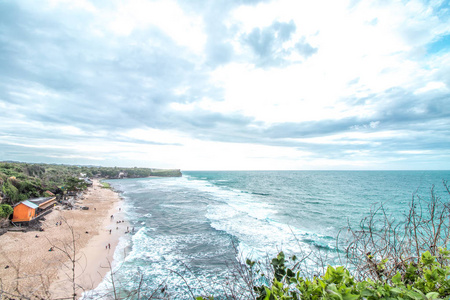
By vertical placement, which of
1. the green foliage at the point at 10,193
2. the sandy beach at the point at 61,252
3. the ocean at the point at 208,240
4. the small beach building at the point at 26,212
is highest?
the green foliage at the point at 10,193

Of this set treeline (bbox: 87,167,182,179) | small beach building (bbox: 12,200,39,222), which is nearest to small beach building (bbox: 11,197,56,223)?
small beach building (bbox: 12,200,39,222)

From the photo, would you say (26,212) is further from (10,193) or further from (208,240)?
(208,240)

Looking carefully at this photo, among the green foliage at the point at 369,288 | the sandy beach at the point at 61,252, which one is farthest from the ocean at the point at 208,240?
the green foliage at the point at 369,288

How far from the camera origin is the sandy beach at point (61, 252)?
16234 mm

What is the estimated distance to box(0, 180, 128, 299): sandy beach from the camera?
16234mm

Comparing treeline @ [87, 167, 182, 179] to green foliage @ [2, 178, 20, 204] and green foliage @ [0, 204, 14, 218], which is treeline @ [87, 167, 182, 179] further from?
green foliage @ [0, 204, 14, 218]

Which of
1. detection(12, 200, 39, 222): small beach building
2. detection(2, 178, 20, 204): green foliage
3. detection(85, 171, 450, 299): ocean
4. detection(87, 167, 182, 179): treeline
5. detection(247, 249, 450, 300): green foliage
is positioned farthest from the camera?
detection(87, 167, 182, 179): treeline

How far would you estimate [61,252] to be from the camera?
22.5 metres

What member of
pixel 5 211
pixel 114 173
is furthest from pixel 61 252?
pixel 114 173

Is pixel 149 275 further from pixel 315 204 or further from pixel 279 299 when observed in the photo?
pixel 315 204

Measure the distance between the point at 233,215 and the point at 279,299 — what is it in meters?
34.1

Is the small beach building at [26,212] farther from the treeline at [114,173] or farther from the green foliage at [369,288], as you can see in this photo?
the treeline at [114,173]

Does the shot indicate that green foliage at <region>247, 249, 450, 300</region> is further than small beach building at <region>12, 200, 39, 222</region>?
No

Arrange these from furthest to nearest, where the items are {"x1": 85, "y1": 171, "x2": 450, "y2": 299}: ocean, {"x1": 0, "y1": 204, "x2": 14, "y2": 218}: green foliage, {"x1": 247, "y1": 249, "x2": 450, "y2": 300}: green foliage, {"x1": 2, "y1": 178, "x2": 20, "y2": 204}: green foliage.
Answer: {"x1": 2, "y1": 178, "x2": 20, "y2": 204}: green foliage
{"x1": 0, "y1": 204, "x2": 14, "y2": 218}: green foliage
{"x1": 85, "y1": 171, "x2": 450, "y2": 299}: ocean
{"x1": 247, "y1": 249, "x2": 450, "y2": 300}: green foliage
